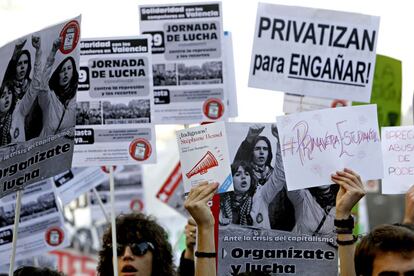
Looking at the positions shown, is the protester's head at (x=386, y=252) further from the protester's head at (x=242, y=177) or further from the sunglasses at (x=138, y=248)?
the sunglasses at (x=138, y=248)

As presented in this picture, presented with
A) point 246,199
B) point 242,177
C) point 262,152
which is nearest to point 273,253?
point 246,199

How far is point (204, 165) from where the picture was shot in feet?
22.9

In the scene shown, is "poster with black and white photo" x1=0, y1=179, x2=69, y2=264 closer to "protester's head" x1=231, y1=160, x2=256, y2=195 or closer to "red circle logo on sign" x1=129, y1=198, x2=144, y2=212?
"protester's head" x1=231, y1=160, x2=256, y2=195

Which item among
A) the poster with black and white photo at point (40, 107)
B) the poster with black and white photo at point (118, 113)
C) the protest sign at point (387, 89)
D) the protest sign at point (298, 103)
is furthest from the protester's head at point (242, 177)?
the protest sign at point (298, 103)

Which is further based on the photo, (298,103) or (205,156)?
(298,103)

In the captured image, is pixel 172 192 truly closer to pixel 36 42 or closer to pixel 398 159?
pixel 398 159

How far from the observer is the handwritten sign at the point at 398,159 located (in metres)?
7.73

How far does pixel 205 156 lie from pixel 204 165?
1.9 inches

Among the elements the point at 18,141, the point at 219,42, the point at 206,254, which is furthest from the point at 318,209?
the point at 219,42

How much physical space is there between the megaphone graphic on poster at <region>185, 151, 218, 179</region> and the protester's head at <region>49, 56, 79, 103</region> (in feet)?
2.44

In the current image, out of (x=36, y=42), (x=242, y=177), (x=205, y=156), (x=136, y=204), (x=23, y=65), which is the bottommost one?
(x=242, y=177)

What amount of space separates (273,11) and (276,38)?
187mm

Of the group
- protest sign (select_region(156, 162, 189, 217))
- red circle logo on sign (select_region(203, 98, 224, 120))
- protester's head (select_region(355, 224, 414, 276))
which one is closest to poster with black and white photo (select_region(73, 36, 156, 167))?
red circle logo on sign (select_region(203, 98, 224, 120))

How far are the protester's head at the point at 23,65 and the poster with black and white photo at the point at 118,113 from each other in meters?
1.51
